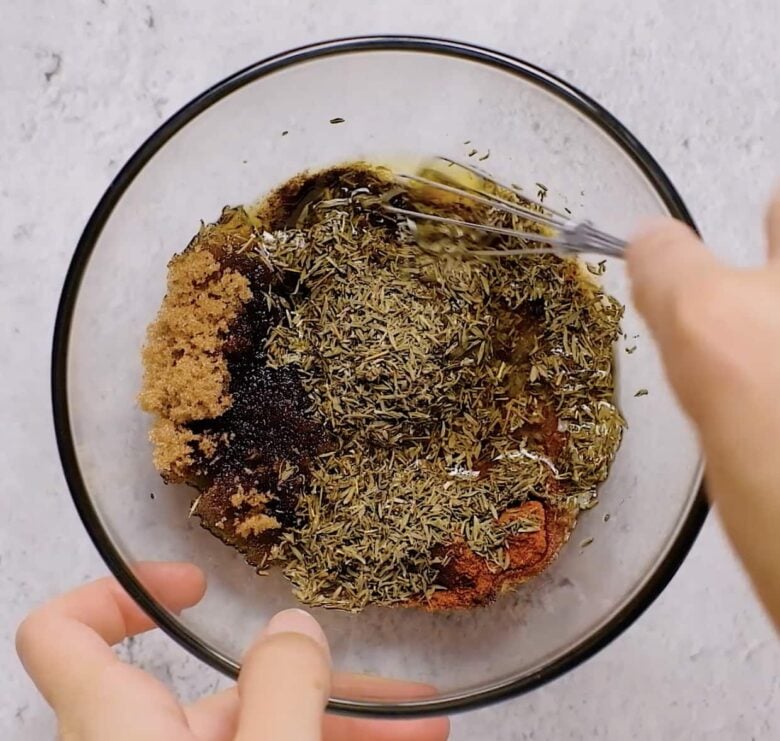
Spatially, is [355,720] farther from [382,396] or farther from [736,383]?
[736,383]

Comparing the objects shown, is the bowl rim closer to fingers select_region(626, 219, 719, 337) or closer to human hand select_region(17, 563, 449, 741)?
human hand select_region(17, 563, 449, 741)

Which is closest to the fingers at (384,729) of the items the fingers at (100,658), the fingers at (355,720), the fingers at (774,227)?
the fingers at (355,720)

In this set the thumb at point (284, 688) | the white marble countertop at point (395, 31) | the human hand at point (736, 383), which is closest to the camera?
the human hand at point (736, 383)

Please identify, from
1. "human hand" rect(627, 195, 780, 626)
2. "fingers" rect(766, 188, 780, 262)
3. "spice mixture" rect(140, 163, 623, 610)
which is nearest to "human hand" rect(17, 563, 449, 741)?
"spice mixture" rect(140, 163, 623, 610)

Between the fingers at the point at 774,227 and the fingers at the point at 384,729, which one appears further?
the fingers at the point at 384,729

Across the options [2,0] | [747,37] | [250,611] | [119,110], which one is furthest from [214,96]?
[747,37]

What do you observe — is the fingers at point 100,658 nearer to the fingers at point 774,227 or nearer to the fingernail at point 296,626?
the fingernail at point 296,626

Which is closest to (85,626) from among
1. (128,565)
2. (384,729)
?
(128,565)
